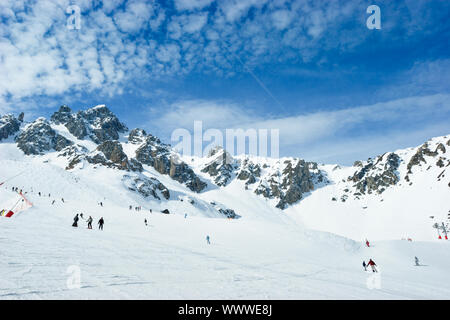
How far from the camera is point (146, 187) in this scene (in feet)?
342

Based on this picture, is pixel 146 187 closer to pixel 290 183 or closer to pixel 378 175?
pixel 290 183

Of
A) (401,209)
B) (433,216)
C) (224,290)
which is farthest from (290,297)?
(401,209)

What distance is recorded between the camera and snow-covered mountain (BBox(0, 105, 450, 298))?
31.0 feet

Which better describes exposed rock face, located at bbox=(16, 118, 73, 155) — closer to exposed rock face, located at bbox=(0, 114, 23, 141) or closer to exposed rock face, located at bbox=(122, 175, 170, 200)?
exposed rock face, located at bbox=(0, 114, 23, 141)

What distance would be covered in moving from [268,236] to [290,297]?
90.0 ft

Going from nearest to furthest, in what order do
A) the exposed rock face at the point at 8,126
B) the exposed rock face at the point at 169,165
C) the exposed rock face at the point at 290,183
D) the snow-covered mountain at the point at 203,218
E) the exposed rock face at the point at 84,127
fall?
the snow-covered mountain at the point at 203,218
the exposed rock face at the point at 169,165
the exposed rock face at the point at 8,126
the exposed rock face at the point at 290,183
the exposed rock face at the point at 84,127

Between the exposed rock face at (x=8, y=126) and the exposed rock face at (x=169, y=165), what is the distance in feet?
283

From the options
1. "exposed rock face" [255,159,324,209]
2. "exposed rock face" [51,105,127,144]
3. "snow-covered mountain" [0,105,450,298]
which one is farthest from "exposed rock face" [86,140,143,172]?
"exposed rock face" [255,159,324,209]

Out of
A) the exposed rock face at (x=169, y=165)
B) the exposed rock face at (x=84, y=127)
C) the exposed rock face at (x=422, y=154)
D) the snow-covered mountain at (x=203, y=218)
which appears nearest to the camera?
the snow-covered mountain at (x=203, y=218)

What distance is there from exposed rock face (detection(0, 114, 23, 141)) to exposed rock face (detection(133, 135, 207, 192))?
8616 cm

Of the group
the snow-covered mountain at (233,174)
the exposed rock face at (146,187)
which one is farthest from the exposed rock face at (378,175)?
the exposed rock face at (146,187)

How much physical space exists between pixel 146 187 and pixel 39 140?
99.8 metres

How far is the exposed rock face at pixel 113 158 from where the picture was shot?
11475 centimetres

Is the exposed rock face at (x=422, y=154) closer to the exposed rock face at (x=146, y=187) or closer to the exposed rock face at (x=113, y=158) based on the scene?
the exposed rock face at (x=146, y=187)
